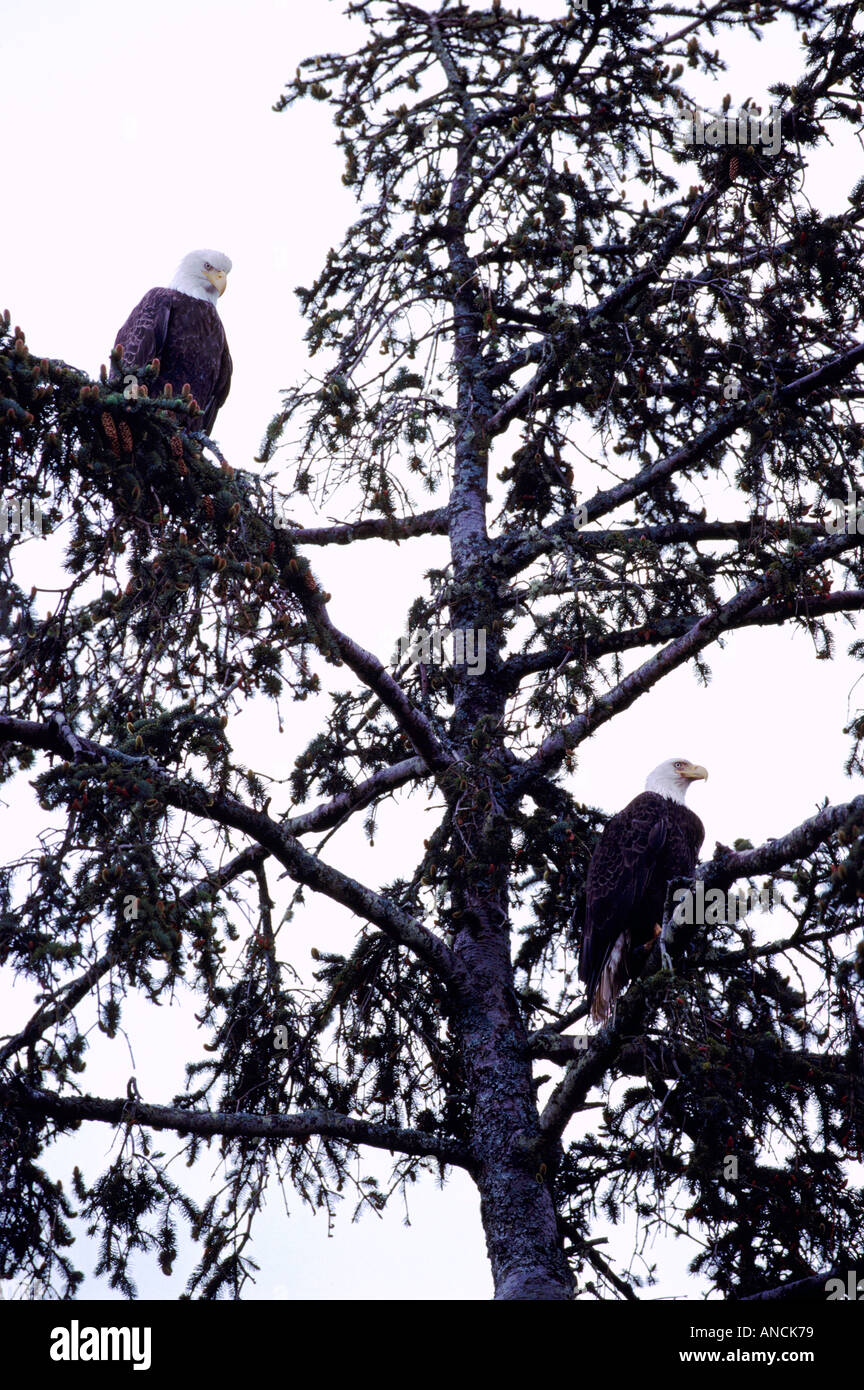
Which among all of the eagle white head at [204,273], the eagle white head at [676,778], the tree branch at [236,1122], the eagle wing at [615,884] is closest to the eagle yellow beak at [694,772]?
the eagle white head at [676,778]

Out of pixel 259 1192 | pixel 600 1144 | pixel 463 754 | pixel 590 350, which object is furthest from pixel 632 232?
pixel 259 1192

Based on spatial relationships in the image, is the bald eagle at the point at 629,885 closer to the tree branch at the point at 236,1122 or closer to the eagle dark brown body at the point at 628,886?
the eagle dark brown body at the point at 628,886

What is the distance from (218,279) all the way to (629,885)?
16.7ft

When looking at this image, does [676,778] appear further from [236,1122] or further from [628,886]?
[236,1122]

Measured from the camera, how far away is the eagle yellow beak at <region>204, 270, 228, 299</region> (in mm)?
8570

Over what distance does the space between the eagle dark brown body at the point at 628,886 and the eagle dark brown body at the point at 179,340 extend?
3.67 m

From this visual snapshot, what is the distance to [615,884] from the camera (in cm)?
667

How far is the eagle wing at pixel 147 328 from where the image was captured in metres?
7.74

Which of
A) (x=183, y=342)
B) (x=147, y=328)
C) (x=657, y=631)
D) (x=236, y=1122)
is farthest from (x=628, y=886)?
(x=147, y=328)

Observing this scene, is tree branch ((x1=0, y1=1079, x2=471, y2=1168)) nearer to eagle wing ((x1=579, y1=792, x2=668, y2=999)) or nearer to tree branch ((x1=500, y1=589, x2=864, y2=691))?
eagle wing ((x1=579, y1=792, x2=668, y2=999))

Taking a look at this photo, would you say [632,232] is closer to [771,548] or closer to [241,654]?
[771,548]

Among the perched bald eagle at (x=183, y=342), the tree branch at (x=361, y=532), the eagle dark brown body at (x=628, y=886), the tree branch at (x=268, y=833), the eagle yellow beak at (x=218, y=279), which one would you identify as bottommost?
the tree branch at (x=268, y=833)

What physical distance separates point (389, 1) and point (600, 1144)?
8.08m

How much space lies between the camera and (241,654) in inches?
164
